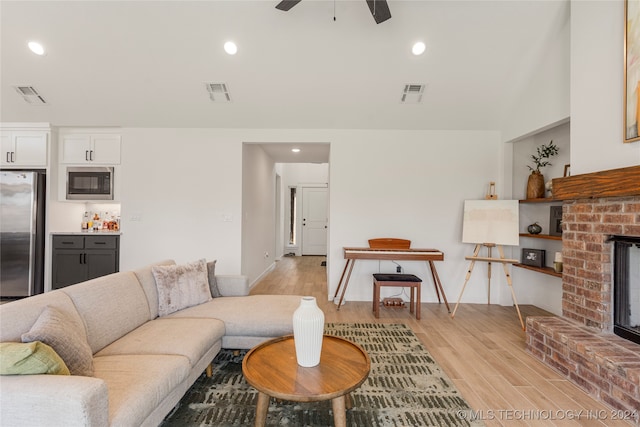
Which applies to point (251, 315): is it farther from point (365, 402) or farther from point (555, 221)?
point (555, 221)

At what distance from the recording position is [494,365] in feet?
8.07

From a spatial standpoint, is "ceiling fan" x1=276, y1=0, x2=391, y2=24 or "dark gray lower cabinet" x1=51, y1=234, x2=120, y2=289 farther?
"dark gray lower cabinet" x1=51, y1=234, x2=120, y2=289

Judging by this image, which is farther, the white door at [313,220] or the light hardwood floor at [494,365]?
the white door at [313,220]

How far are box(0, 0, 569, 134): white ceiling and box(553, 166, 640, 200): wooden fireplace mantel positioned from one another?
5.26 feet

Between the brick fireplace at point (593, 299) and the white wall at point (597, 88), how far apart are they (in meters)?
0.23

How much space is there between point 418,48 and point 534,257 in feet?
9.43

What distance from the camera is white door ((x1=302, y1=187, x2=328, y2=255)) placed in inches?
348

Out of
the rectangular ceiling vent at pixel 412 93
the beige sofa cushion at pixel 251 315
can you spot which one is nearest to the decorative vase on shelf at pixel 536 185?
the rectangular ceiling vent at pixel 412 93

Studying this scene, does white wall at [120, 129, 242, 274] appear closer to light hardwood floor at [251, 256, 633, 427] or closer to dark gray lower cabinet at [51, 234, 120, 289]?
dark gray lower cabinet at [51, 234, 120, 289]

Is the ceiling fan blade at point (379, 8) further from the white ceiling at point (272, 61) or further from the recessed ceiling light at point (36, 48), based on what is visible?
the recessed ceiling light at point (36, 48)

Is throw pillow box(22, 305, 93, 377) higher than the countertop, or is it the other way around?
the countertop

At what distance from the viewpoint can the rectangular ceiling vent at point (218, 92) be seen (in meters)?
3.69

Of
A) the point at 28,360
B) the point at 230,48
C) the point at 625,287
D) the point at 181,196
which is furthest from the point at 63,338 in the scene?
the point at 625,287

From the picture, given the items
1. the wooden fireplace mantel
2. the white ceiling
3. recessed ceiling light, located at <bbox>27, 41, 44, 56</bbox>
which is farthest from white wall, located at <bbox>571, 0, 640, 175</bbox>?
recessed ceiling light, located at <bbox>27, 41, 44, 56</bbox>
